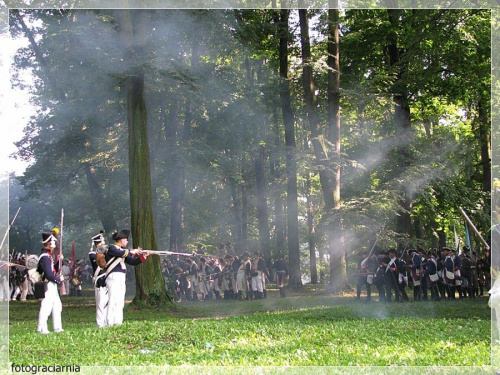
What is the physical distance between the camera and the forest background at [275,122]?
1460 cm

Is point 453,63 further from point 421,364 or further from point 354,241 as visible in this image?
point 421,364

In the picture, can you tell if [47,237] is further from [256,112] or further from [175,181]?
[175,181]

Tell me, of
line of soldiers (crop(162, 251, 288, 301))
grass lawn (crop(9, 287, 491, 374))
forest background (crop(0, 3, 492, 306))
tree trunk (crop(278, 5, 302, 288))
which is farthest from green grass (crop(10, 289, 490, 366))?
tree trunk (crop(278, 5, 302, 288))

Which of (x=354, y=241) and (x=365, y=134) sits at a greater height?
(x=365, y=134)

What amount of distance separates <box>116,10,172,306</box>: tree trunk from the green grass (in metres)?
1.20

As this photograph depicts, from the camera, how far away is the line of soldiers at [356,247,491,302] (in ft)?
49.8

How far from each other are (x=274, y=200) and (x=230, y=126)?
2.24 m

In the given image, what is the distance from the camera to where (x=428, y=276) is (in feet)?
51.3

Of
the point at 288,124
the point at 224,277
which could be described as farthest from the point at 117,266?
the point at 224,277

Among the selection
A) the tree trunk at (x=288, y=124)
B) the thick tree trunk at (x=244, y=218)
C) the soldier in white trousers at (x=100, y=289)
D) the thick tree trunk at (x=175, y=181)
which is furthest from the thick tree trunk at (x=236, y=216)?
the soldier in white trousers at (x=100, y=289)

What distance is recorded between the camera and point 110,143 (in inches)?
682

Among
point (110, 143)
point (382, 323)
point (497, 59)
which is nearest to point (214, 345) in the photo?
point (382, 323)

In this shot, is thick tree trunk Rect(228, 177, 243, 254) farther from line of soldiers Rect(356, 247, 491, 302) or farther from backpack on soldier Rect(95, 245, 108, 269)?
backpack on soldier Rect(95, 245, 108, 269)

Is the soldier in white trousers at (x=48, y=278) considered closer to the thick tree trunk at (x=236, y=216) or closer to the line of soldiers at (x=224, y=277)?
the line of soldiers at (x=224, y=277)
